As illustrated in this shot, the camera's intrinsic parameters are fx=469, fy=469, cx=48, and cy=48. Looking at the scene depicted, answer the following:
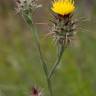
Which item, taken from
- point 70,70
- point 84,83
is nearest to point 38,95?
point 84,83

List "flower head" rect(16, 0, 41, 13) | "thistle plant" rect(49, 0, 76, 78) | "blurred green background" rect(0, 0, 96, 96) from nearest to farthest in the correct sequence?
"thistle plant" rect(49, 0, 76, 78), "flower head" rect(16, 0, 41, 13), "blurred green background" rect(0, 0, 96, 96)

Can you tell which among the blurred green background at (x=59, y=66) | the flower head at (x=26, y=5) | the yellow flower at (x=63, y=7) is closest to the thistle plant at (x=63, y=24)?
the yellow flower at (x=63, y=7)

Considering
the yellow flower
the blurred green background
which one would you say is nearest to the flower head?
the yellow flower

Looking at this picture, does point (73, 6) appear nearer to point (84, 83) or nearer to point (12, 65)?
point (84, 83)

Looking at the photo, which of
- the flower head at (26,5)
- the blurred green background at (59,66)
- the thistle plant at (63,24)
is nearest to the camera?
the thistle plant at (63,24)

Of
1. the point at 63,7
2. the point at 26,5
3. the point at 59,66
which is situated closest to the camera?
the point at 63,7

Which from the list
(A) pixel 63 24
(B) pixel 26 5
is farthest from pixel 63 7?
(B) pixel 26 5

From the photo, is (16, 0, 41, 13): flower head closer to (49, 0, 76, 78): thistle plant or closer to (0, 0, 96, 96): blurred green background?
(49, 0, 76, 78): thistle plant

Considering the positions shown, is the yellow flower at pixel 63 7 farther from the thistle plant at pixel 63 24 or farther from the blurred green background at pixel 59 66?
the blurred green background at pixel 59 66

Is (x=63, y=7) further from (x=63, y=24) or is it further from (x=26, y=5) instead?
(x=26, y=5)
